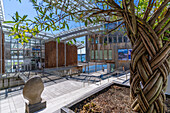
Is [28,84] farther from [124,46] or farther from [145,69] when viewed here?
[124,46]

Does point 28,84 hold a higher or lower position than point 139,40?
lower

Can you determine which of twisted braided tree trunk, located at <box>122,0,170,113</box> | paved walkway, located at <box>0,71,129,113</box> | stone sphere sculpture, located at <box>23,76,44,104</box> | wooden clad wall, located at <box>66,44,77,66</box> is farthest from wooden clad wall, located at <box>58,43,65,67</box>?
twisted braided tree trunk, located at <box>122,0,170,113</box>

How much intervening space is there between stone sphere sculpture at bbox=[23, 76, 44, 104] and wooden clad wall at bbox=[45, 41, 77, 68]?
14.2m

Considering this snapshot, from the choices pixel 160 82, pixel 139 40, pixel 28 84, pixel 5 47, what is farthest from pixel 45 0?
pixel 5 47

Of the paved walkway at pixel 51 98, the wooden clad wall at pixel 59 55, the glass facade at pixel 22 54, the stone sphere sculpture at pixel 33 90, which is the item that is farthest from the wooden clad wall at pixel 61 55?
the stone sphere sculpture at pixel 33 90

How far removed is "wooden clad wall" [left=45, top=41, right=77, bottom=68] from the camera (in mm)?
17050

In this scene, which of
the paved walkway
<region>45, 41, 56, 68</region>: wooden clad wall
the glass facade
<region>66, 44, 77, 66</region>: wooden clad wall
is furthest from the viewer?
<region>66, 44, 77, 66</region>: wooden clad wall

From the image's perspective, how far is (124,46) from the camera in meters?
19.5

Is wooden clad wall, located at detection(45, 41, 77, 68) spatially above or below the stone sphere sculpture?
above

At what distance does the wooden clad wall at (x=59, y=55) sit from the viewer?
17050mm

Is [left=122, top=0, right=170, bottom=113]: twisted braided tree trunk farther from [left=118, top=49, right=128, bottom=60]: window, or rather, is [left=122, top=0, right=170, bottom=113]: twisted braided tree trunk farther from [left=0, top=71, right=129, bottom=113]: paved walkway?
[left=118, top=49, right=128, bottom=60]: window

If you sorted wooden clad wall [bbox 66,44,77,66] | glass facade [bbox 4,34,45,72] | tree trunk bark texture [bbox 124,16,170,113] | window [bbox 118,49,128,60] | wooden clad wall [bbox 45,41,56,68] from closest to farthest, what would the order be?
tree trunk bark texture [bbox 124,16,170,113] < glass facade [bbox 4,34,45,72] < wooden clad wall [bbox 45,41,56,68] < window [bbox 118,49,128,60] < wooden clad wall [bbox 66,44,77,66]

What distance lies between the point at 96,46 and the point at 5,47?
17.7 metres

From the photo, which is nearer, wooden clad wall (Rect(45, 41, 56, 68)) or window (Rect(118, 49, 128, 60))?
wooden clad wall (Rect(45, 41, 56, 68))
